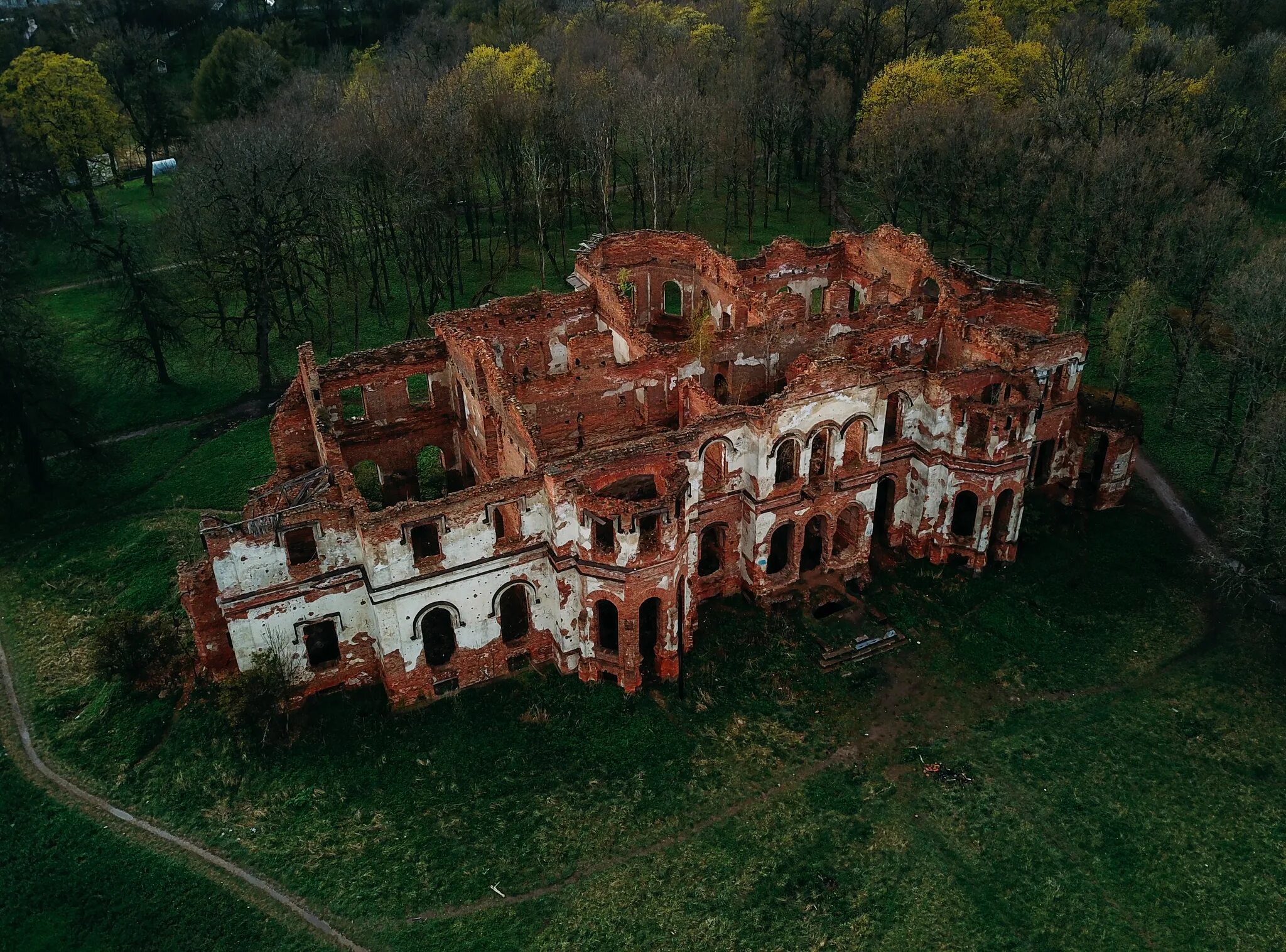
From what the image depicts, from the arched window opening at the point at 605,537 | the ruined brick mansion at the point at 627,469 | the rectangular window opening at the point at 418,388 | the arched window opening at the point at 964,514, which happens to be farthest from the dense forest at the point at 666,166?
the arched window opening at the point at 605,537

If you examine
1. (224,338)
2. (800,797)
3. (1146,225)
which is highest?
(1146,225)

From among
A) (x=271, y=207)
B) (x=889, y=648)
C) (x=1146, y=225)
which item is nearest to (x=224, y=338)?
(x=271, y=207)

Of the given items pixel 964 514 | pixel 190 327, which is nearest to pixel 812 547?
pixel 964 514

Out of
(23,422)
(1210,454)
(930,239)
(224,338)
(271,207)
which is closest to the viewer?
(23,422)

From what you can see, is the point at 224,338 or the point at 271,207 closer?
the point at 271,207

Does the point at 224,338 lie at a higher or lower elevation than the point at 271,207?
lower

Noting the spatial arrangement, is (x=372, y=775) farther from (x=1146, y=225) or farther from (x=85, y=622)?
(x=1146, y=225)
